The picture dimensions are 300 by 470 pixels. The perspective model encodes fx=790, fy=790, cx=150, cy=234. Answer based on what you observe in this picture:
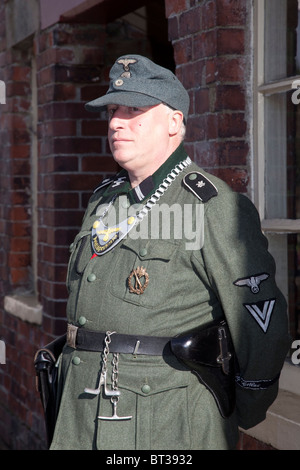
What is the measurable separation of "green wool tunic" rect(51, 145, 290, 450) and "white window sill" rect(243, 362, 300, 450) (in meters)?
0.42

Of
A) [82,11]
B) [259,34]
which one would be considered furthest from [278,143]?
[82,11]

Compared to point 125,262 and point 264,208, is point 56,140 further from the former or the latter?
point 125,262

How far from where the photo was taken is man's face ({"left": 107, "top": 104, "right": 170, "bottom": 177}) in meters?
2.67

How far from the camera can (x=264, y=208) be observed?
3367 mm

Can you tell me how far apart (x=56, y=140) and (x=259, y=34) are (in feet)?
6.14

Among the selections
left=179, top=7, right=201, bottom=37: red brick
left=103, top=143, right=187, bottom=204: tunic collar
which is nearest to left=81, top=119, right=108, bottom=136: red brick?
left=179, top=7, right=201, bottom=37: red brick

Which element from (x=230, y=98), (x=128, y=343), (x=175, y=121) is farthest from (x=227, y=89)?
(x=128, y=343)

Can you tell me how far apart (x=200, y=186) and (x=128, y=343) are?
1.91 feet

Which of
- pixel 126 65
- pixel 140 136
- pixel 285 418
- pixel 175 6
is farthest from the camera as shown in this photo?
pixel 175 6

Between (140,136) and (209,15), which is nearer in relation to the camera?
(140,136)

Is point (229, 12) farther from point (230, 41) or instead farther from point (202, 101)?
point (202, 101)

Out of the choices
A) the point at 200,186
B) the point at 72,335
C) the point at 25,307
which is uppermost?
the point at 200,186

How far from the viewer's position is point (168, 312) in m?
2.58

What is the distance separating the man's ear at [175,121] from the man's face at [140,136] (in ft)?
0.04
